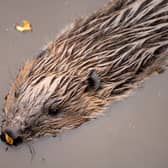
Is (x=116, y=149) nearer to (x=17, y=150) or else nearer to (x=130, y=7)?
(x=17, y=150)

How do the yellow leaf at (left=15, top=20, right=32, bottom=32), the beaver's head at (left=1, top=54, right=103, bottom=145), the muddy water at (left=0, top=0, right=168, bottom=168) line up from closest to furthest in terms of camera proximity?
the beaver's head at (left=1, top=54, right=103, bottom=145) → the muddy water at (left=0, top=0, right=168, bottom=168) → the yellow leaf at (left=15, top=20, right=32, bottom=32)

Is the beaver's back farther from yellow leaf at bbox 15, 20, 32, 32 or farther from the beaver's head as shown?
yellow leaf at bbox 15, 20, 32, 32

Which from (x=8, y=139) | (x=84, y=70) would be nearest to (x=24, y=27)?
(x=84, y=70)

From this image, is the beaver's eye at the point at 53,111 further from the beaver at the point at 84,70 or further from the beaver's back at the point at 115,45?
the beaver's back at the point at 115,45

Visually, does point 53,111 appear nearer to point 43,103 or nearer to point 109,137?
point 43,103

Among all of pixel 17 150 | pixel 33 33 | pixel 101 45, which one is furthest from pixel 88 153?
pixel 33 33

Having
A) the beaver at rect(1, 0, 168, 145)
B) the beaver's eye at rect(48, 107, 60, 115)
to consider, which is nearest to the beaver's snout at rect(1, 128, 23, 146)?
the beaver at rect(1, 0, 168, 145)
